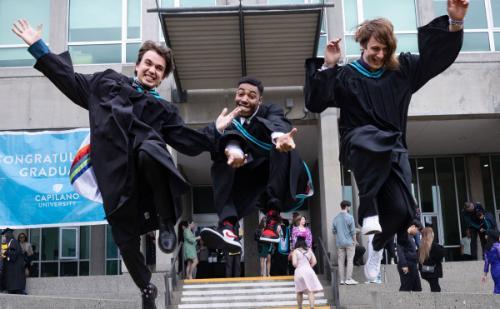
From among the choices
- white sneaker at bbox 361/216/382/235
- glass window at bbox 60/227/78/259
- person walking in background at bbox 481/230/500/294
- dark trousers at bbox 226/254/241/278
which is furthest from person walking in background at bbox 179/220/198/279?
white sneaker at bbox 361/216/382/235

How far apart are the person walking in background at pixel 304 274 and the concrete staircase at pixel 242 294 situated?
1145 millimetres

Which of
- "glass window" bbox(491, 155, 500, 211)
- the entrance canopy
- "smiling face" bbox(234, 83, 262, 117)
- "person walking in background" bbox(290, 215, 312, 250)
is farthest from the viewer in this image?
"glass window" bbox(491, 155, 500, 211)

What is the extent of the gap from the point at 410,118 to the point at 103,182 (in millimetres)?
13751

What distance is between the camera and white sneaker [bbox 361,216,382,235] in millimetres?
5109

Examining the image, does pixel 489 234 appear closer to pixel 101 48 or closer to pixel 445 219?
pixel 445 219

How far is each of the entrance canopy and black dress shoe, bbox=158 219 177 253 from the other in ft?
30.5

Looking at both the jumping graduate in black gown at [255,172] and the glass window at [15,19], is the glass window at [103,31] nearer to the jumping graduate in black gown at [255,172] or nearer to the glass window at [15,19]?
the glass window at [15,19]

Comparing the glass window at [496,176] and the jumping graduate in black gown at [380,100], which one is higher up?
the glass window at [496,176]

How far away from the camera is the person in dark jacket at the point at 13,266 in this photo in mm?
14711

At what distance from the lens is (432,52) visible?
5.62m

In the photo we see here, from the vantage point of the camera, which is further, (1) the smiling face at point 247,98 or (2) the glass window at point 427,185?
(2) the glass window at point 427,185

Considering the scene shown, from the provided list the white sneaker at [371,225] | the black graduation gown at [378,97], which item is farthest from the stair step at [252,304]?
the white sneaker at [371,225]

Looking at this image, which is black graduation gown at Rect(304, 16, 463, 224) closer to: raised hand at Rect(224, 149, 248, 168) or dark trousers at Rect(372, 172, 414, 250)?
dark trousers at Rect(372, 172, 414, 250)

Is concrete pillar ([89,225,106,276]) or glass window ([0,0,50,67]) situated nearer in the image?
glass window ([0,0,50,67])
